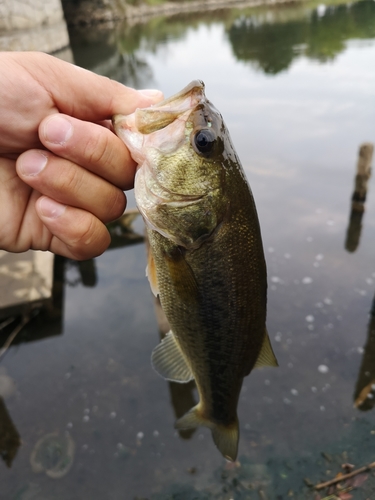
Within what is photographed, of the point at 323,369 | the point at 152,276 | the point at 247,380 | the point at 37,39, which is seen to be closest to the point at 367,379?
the point at 323,369

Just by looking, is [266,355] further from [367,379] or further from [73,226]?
[367,379]

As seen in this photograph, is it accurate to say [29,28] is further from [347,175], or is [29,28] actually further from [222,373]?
[222,373]

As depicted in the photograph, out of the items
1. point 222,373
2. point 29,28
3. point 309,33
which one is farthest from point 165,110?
point 309,33

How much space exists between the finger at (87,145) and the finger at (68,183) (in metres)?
0.04

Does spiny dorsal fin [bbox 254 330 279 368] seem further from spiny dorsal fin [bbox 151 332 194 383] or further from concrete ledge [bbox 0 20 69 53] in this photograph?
concrete ledge [bbox 0 20 69 53]

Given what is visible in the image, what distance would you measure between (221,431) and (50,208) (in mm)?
1658

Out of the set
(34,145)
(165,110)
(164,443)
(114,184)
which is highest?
(165,110)

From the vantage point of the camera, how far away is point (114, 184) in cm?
190

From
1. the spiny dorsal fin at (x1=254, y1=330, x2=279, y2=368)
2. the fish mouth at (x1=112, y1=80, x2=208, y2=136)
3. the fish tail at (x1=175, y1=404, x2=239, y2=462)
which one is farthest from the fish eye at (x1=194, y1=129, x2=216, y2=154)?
the fish tail at (x1=175, y1=404, x2=239, y2=462)

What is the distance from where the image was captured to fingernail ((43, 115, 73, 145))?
1.60m

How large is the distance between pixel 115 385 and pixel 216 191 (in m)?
4.16

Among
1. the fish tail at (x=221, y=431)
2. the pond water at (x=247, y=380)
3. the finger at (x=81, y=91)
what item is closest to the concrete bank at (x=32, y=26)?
the pond water at (x=247, y=380)

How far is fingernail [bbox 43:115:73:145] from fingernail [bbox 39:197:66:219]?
313 millimetres

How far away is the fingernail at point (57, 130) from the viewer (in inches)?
62.8
